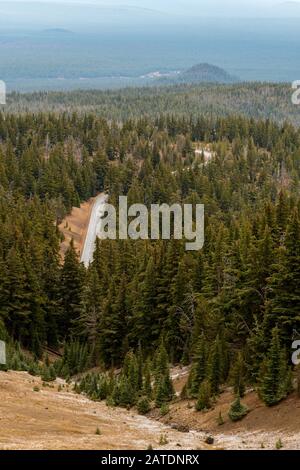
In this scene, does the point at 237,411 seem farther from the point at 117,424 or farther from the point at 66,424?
the point at 66,424

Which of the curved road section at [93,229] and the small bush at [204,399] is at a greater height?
the small bush at [204,399]

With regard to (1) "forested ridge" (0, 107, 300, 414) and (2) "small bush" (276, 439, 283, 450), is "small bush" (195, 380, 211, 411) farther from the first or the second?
(2) "small bush" (276, 439, 283, 450)

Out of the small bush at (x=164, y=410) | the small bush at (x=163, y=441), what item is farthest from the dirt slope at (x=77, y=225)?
the small bush at (x=163, y=441)

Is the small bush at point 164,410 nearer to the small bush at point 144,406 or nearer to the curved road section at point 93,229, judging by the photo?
the small bush at point 144,406

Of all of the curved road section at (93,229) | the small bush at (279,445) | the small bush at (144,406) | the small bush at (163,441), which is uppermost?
the small bush at (279,445)

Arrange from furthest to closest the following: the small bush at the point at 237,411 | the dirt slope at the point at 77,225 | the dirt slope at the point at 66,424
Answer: the dirt slope at the point at 77,225 → the small bush at the point at 237,411 → the dirt slope at the point at 66,424

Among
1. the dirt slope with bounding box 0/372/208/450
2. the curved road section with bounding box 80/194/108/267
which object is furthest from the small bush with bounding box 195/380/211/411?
the curved road section with bounding box 80/194/108/267

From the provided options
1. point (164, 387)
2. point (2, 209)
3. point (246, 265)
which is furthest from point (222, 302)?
point (2, 209)
